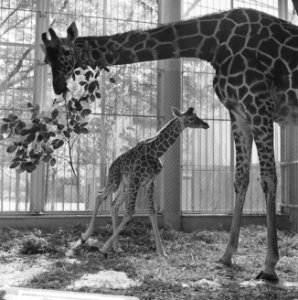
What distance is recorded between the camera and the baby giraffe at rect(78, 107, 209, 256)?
20.7 ft

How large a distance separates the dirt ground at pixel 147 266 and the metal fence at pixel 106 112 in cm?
92

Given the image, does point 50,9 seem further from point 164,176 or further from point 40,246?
point 40,246

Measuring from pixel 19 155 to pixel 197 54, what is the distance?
2.28 m

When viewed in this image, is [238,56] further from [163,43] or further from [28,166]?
[28,166]

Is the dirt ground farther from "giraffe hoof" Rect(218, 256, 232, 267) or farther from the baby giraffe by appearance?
the baby giraffe

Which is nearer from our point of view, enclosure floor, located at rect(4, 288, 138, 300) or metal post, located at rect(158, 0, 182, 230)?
enclosure floor, located at rect(4, 288, 138, 300)

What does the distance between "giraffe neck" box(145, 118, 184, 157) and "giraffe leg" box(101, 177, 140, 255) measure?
21.0 inches

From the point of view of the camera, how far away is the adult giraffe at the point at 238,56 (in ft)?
15.5

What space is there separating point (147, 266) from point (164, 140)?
76.5 inches

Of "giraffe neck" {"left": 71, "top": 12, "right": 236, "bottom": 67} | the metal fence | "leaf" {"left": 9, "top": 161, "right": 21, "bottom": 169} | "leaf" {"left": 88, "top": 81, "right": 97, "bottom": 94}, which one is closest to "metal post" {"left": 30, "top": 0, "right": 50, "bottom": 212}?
the metal fence

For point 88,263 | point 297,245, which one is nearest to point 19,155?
point 88,263

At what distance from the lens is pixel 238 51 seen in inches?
194

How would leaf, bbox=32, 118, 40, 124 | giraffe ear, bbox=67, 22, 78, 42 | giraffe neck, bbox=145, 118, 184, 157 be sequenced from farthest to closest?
1. giraffe neck, bbox=145, 118, 184, 157
2. giraffe ear, bbox=67, 22, 78, 42
3. leaf, bbox=32, 118, 40, 124

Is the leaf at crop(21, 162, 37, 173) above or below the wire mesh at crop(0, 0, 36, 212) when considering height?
below
